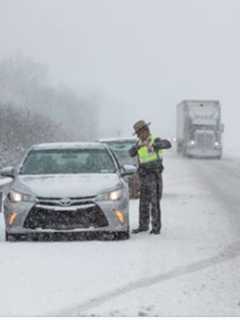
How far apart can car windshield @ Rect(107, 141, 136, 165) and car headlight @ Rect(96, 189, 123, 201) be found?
955cm

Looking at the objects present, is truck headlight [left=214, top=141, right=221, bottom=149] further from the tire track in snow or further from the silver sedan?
the tire track in snow

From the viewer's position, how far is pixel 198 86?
167750mm

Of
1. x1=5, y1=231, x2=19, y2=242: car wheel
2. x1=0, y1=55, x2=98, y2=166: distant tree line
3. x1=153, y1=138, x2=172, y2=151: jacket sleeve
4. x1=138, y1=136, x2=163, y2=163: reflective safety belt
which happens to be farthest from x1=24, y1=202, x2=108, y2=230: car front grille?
x1=0, y1=55, x2=98, y2=166: distant tree line

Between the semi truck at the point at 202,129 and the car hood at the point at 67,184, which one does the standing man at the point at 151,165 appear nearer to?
the car hood at the point at 67,184

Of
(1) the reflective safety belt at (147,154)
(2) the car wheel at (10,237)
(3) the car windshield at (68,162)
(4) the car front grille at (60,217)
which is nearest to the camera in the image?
(4) the car front grille at (60,217)

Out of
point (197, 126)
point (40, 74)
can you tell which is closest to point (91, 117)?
point (40, 74)

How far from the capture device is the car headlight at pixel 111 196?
12012 mm

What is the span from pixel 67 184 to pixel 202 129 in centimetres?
3842

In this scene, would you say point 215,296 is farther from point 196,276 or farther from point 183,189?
point 183,189

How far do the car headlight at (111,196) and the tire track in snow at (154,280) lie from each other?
64.1 inches

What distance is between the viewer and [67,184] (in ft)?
40.0

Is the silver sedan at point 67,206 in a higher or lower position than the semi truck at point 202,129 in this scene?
higher

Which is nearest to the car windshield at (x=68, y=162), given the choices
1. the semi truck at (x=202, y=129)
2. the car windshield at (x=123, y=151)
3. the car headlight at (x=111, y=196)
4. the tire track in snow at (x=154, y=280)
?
the car headlight at (x=111, y=196)

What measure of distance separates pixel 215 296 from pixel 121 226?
399 centimetres
